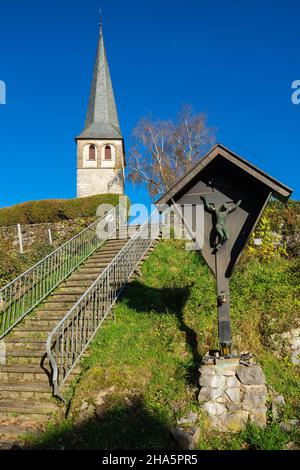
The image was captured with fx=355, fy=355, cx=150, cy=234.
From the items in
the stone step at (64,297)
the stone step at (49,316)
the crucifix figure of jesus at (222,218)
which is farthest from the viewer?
the stone step at (64,297)

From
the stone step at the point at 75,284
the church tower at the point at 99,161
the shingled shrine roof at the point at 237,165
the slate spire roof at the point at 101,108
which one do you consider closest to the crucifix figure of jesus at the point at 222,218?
the shingled shrine roof at the point at 237,165

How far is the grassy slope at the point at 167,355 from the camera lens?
4215 mm

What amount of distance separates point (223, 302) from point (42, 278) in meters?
5.76

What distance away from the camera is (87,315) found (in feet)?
23.5

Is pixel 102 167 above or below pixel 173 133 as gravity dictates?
below

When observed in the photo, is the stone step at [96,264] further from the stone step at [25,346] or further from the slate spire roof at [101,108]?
the slate spire roof at [101,108]

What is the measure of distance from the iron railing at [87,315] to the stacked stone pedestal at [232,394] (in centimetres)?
233

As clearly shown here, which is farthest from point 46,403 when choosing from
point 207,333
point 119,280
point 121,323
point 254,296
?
point 254,296

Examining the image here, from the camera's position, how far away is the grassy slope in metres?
4.21

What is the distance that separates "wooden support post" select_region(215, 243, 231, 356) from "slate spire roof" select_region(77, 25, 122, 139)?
92.5 feet

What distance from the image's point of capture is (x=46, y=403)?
526 cm
